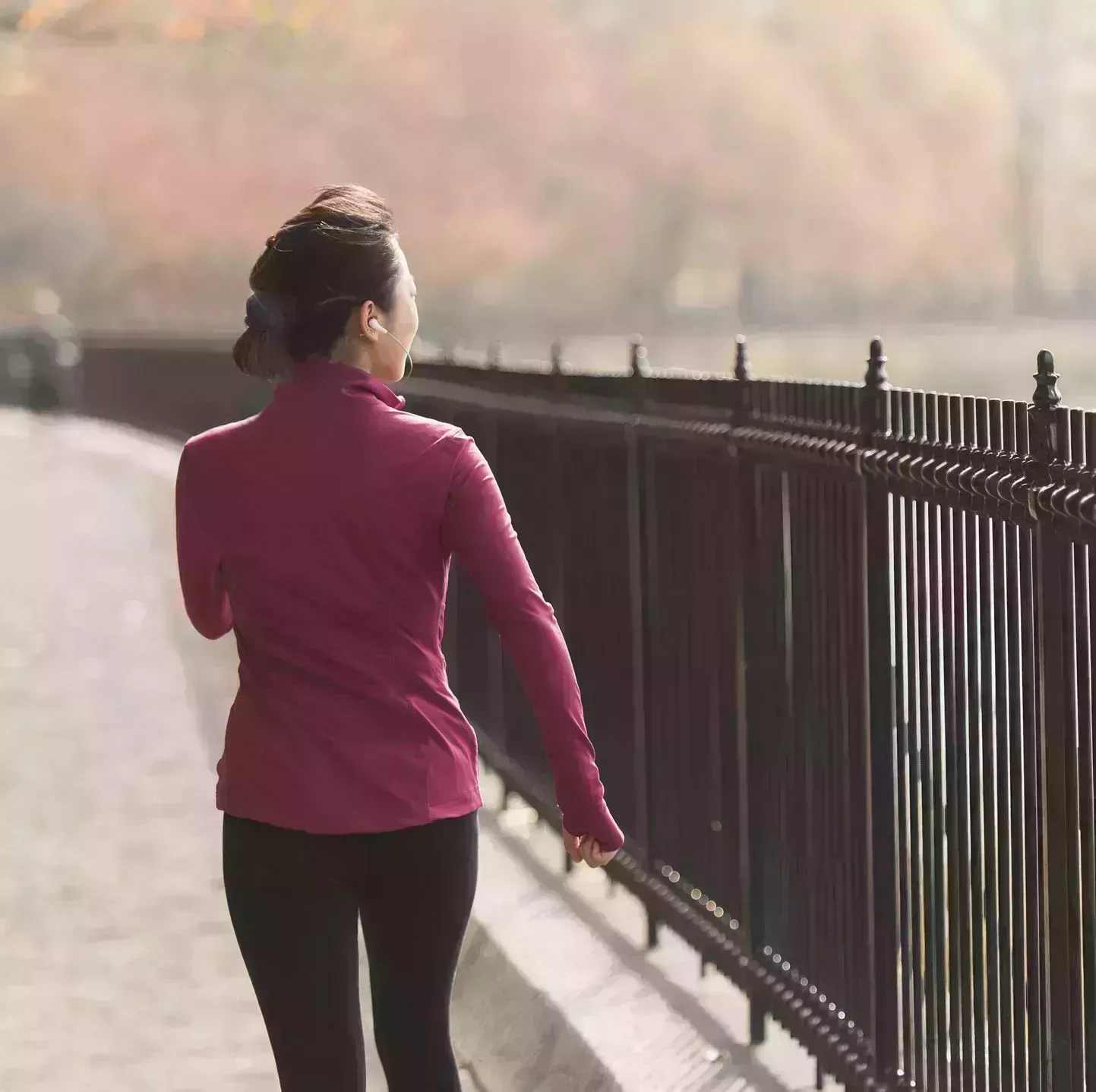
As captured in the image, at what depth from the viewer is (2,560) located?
57.2 feet

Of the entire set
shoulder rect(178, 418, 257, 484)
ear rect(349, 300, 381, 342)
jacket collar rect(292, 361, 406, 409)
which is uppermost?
ear rect(349, 300, 381, 342)

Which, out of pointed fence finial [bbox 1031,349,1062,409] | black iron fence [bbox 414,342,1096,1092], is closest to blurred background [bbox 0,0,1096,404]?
black iron fence [bbox 414,342,1096,1092]

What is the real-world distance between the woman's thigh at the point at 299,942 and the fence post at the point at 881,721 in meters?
1.22

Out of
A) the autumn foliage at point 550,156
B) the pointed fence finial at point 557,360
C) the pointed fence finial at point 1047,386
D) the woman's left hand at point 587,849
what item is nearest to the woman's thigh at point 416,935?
the woman's left hand at point 587,849

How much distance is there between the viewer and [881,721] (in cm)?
394

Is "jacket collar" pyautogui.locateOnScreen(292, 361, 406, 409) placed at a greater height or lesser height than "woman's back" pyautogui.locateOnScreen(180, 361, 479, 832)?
greater

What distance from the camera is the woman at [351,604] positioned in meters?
2.91

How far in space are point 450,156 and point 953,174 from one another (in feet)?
76.8

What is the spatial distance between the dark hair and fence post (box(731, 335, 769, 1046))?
1.78 meters

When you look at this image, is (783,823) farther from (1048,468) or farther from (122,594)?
(122,594)

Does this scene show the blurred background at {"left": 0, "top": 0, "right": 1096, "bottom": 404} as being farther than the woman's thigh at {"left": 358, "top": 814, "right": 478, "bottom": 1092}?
Yes

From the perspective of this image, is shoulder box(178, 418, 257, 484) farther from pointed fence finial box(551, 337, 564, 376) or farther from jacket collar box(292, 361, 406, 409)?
pointed fence finial box(551, 337, 564, 376)

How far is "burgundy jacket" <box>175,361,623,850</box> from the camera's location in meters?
2.90

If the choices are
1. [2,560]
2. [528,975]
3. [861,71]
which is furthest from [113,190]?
[528,975]
